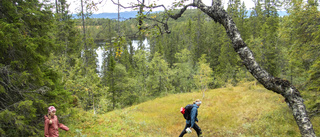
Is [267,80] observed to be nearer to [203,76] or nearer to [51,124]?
[51,124]

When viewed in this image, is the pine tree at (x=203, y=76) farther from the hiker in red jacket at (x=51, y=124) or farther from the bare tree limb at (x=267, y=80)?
the hiker in red jacket at (x=51, y=124)

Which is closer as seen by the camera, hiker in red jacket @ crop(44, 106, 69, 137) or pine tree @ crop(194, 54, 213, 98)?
hiker in red jacket @ crop(44, 106, 69, 137)

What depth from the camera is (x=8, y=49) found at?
19.6ft

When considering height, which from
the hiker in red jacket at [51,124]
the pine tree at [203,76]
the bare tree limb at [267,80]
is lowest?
the pine tree at [203,76]

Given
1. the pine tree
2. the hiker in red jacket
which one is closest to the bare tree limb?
the hiker in red jacket

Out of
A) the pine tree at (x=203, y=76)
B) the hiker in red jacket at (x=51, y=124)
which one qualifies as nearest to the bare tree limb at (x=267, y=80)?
the hiker in red jacket at (x=51, y=124)

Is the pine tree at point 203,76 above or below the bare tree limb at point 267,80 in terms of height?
below

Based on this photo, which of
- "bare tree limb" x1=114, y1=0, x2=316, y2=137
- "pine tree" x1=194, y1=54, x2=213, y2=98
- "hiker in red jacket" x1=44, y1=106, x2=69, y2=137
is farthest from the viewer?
"pine tree" x1=194, y1=54, x2=213, y2=98

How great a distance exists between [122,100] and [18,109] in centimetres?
2785

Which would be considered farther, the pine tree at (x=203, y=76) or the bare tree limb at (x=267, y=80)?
the pine tree at (x=203, y=76)

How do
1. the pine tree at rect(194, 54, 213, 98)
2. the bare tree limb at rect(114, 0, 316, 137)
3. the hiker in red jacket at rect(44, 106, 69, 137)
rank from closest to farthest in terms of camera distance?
1. the bare tree limb at rect(114, 0, 316, 137)
2. the hiker in red jacket at rect(44, 106, 69, 137)
3. the pine tree at rect(194, 54, 213, 98)

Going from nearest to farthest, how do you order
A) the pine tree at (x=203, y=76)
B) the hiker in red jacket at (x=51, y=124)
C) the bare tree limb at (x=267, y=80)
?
the bare tree limb at (x=267, y=80), the hiker in red jacket at (x=51, y=124), the pine tree at (x=203, y=76)

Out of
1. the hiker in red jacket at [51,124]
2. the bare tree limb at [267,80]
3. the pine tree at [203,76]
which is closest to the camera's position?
the bare tree limb at [267,80]

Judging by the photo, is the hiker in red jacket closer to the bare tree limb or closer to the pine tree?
the bare tree limb
